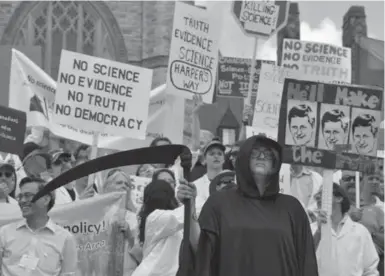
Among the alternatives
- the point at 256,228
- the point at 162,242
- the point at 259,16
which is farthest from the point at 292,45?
the point at 256,228

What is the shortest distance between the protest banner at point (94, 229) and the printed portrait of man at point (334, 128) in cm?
187

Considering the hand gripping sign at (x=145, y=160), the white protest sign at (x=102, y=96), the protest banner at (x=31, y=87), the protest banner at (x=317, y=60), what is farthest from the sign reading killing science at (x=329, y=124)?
the protest banner at (x=317, y=60)

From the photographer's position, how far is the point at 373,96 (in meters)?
9.46

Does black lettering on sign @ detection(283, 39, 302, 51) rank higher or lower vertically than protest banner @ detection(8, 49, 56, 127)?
higher

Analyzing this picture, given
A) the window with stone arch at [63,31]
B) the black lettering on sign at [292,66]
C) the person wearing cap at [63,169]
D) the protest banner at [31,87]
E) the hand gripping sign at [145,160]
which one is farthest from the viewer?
the window with stone arch at [63,31]

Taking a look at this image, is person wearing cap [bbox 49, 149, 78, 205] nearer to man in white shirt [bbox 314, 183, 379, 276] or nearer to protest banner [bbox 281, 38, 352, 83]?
man in white shirt [bbox 314, 183, 379, 276]

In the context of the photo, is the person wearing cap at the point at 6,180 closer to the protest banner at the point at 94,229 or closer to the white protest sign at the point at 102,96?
the protest banner at the point at 94,229

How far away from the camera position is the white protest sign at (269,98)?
1369cm

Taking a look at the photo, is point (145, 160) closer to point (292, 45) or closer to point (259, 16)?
point (292, 45)

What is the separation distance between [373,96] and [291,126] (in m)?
0.99

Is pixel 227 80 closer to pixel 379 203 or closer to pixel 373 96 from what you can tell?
pixel 379 203

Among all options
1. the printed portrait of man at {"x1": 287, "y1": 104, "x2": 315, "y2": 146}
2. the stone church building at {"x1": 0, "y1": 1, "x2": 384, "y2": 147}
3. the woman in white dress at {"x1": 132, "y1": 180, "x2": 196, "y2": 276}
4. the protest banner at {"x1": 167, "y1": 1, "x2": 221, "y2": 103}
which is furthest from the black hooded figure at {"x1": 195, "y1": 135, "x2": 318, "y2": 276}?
the stone church building at {"x1": 0, "y1": 1, "x2": 384, "y2": 147}

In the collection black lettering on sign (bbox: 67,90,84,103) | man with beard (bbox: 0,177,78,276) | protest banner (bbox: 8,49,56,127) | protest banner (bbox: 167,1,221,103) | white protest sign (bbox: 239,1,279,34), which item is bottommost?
man with beard (bbox: 0,177,78,276)

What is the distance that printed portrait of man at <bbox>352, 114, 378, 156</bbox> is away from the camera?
932 centimetres
